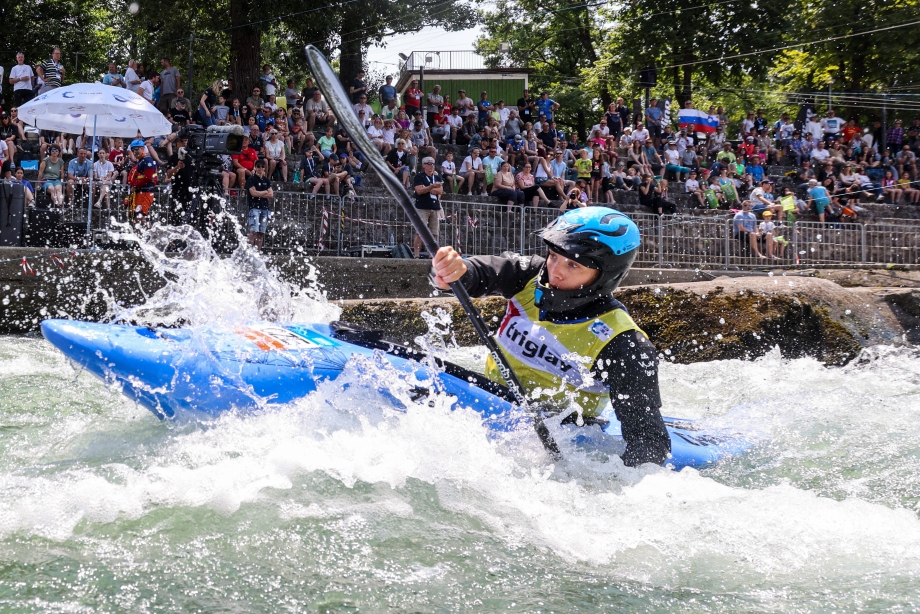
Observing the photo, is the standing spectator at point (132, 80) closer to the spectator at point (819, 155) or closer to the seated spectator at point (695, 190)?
the seated spectator at point (695, 190)

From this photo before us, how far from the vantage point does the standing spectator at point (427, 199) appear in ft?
44.7

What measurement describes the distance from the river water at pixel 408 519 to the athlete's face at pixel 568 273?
780 mm

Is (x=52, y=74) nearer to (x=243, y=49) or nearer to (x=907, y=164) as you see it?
(x=243, y=49)

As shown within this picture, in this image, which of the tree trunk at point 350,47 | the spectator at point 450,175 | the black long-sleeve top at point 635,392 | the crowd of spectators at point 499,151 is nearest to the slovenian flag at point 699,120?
the crowd of spectators at point 499,151

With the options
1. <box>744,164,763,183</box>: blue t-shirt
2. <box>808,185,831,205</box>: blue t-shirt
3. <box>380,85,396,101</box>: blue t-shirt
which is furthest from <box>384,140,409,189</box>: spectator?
<box>744,164,763,183</box>: blue t-shirt

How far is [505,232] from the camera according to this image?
14938mm

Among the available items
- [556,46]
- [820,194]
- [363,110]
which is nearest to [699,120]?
[820,194]

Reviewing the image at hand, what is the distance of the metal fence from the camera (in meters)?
13.3

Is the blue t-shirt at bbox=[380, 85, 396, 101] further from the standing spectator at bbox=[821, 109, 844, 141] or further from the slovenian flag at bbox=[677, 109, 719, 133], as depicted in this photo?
the standing spectator at bbox=[821, 109, 844, 141]

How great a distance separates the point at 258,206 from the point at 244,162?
152 centimetres

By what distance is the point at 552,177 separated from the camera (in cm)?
1703

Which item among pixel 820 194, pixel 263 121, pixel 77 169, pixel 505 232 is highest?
pixel 263 121

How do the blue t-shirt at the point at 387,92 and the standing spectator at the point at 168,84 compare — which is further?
the blue t-shirt at the point at 387,92

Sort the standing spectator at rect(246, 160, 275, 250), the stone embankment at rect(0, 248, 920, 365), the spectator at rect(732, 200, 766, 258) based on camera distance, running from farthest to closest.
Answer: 1. the spectator at rect(732, 200, 766, 258)
2. the standing spectator at rect(246, 160, 275, 250)
3. the stone embankment at rect(0, 248, 920, 365)
